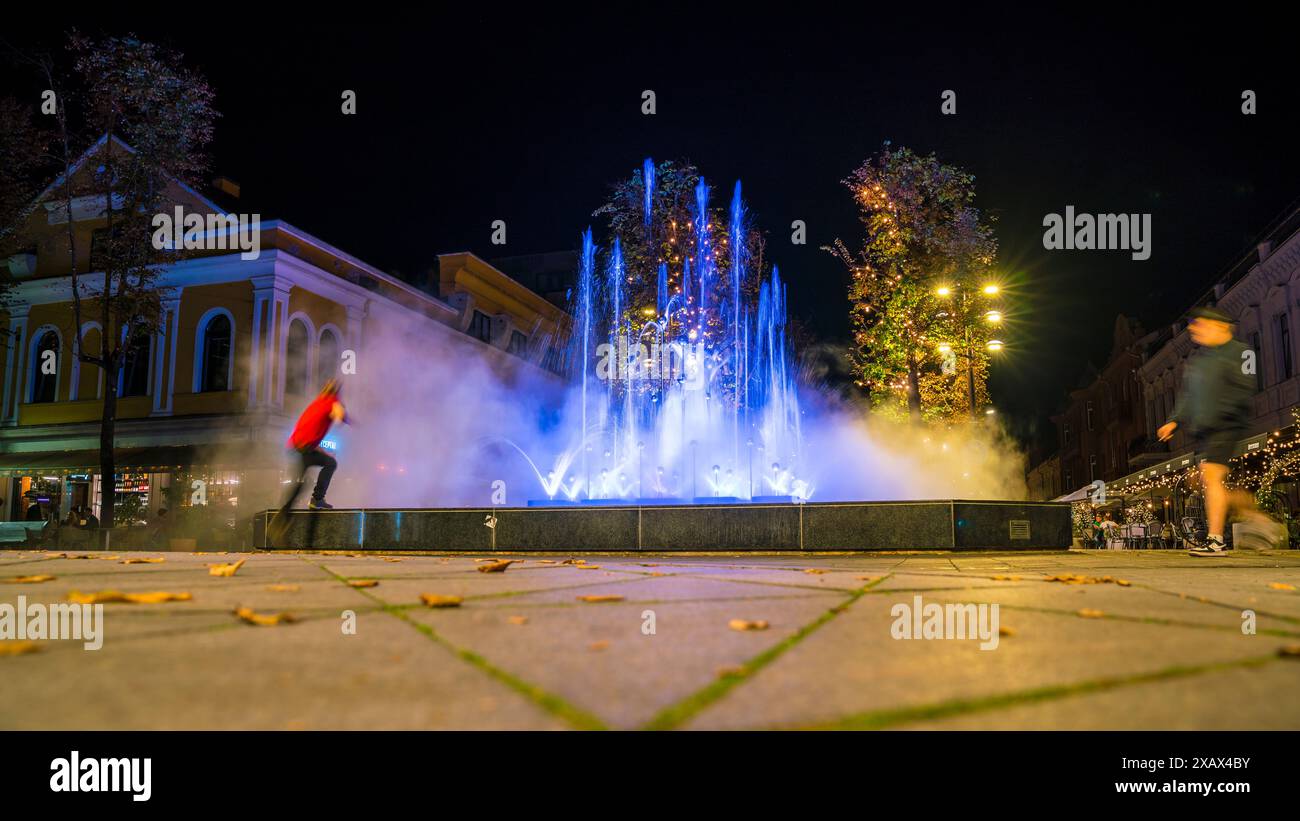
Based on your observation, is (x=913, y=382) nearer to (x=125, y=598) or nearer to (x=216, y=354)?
(x=216, y=354)

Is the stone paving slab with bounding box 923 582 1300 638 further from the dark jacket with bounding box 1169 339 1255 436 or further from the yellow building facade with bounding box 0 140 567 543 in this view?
the yellow building facade with bounding box 0 140 567 543

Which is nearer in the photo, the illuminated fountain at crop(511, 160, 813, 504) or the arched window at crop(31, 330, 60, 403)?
the illuminated fountain at crop(511, 160, 813, 504)

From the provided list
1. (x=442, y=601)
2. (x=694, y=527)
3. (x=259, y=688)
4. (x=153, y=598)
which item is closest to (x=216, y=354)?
(x=694, y=527)

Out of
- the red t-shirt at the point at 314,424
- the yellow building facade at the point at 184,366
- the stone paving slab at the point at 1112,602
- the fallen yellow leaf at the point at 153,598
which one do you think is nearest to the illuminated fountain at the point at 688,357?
the yellow building facade at the point at 184,366

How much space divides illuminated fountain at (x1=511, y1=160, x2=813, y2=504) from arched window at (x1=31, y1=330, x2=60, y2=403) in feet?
57.8

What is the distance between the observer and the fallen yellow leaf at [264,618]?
8.87 feet

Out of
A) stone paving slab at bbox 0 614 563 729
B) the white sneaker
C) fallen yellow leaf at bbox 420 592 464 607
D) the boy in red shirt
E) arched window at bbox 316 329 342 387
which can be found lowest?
the white sneaker

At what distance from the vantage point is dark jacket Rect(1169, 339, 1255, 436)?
758 centimetres

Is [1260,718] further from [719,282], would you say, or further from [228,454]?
[228,454]

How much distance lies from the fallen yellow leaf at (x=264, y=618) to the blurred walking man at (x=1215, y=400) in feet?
26.0

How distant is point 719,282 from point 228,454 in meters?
15.1

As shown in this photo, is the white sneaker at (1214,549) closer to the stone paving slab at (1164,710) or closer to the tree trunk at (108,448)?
the stone paving slab at (1164,710)

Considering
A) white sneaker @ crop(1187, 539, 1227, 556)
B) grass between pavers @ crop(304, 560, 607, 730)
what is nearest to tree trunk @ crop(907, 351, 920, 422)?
white sneaker @ crop(1187, 539, 1227, 556)

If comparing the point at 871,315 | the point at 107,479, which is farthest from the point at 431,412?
the point at 871,315
